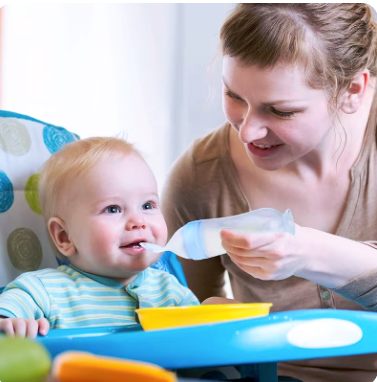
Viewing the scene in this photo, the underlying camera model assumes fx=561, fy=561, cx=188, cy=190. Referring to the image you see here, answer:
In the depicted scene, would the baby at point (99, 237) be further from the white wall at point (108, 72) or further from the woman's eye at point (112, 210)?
the white wall at point (108, 72)

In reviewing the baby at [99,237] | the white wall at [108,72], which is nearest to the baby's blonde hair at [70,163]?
the baby at [99,237]

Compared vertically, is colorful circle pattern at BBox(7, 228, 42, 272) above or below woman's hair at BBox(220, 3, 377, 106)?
below

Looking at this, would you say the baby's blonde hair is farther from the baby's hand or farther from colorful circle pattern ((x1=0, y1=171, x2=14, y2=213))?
the baby's hand

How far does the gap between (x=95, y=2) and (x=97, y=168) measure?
1641mm

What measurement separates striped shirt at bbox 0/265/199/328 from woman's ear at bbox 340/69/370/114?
515 millimetres

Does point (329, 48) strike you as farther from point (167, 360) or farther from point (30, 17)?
point (30, 17)

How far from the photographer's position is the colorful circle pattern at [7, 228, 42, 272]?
3.56 ft

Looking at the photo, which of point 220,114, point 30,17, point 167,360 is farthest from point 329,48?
point 30,17

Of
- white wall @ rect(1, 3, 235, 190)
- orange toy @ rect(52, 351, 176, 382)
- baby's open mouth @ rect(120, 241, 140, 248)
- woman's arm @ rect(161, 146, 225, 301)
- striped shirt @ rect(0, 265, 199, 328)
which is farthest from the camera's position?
white wall @ rect(1, 3, 235, 190)

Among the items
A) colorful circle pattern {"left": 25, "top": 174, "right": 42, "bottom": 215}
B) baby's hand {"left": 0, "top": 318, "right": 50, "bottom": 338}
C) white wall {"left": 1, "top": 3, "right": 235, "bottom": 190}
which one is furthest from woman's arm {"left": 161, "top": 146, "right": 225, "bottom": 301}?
white wall {"left": 1, "top": 3, "right": 235, "bottom": 190}

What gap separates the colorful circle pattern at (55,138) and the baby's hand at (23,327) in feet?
1.63

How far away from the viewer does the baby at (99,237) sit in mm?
956

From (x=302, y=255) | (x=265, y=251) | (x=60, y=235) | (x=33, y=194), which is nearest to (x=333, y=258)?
(x=302, y=255)

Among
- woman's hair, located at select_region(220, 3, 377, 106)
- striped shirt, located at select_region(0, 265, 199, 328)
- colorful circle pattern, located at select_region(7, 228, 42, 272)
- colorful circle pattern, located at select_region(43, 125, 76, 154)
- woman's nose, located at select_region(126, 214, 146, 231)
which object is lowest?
striped shirt, located at select_region(0, 265, 199, 328)
